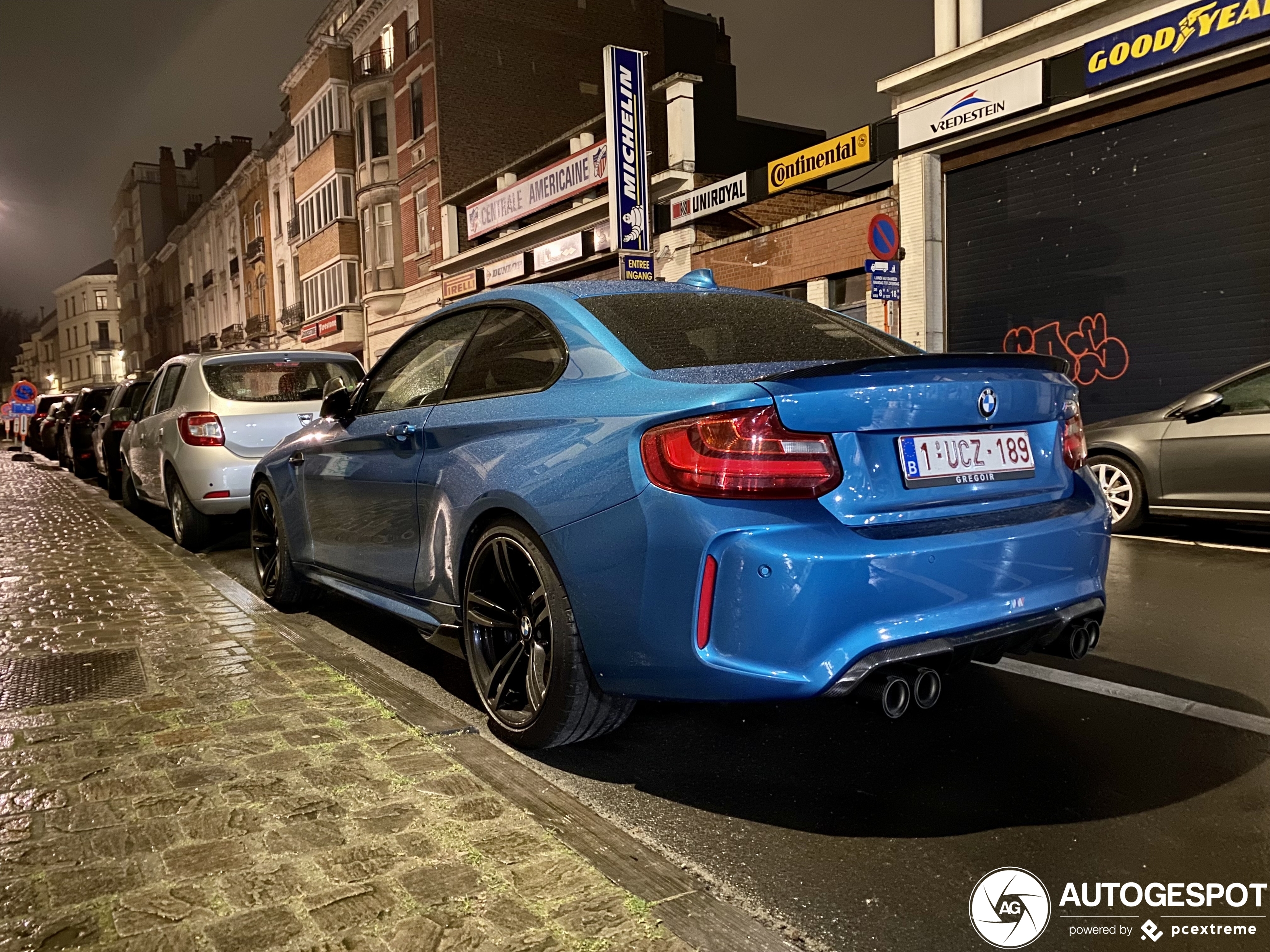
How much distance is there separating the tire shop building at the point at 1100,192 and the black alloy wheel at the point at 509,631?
1118 cm

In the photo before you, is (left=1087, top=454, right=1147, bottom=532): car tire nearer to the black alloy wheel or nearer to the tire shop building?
the tire shop building

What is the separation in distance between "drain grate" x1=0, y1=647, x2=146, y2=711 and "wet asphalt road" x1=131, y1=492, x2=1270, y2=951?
120cm

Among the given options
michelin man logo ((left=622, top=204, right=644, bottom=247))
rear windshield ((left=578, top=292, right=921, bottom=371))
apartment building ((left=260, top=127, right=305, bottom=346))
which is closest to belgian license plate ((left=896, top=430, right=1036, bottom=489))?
rear windshield ((left=578, top=292, right=921, bottom=371))

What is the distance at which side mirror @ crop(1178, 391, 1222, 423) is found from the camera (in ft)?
25.3

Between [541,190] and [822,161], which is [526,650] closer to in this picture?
[822,161]

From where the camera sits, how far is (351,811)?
2.92m

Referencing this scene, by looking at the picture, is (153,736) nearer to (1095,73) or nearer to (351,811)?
(351,811)

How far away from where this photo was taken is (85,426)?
1823 centimetres

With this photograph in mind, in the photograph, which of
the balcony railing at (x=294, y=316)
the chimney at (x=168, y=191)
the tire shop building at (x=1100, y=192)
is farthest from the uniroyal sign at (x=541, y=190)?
the chimney at (x=168, y=191)

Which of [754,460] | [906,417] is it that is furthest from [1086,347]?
[754,460]

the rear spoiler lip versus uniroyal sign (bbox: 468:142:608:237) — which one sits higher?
uniroyal sign (bbox: 468:142:608:237)

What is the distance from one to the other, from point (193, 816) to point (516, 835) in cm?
95

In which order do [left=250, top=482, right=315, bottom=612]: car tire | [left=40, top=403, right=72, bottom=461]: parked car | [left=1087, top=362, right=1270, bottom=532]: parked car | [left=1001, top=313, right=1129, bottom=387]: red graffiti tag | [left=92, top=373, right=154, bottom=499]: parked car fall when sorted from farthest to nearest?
[left=40, top=403, right=72, bottom=461]: parked car
[left=92, top=373, right=154, bottom=499]: parked car
[left=1001, top=313, right=1129, bottom=387]: red graffiti tag
[left=1087, top=362, right=1270, bottom=532]: parked car
[left=250, top=482, right=315, bottom=612]: car tire

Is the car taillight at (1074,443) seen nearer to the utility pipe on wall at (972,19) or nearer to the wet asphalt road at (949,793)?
the wet asphalt road at (949,793)
